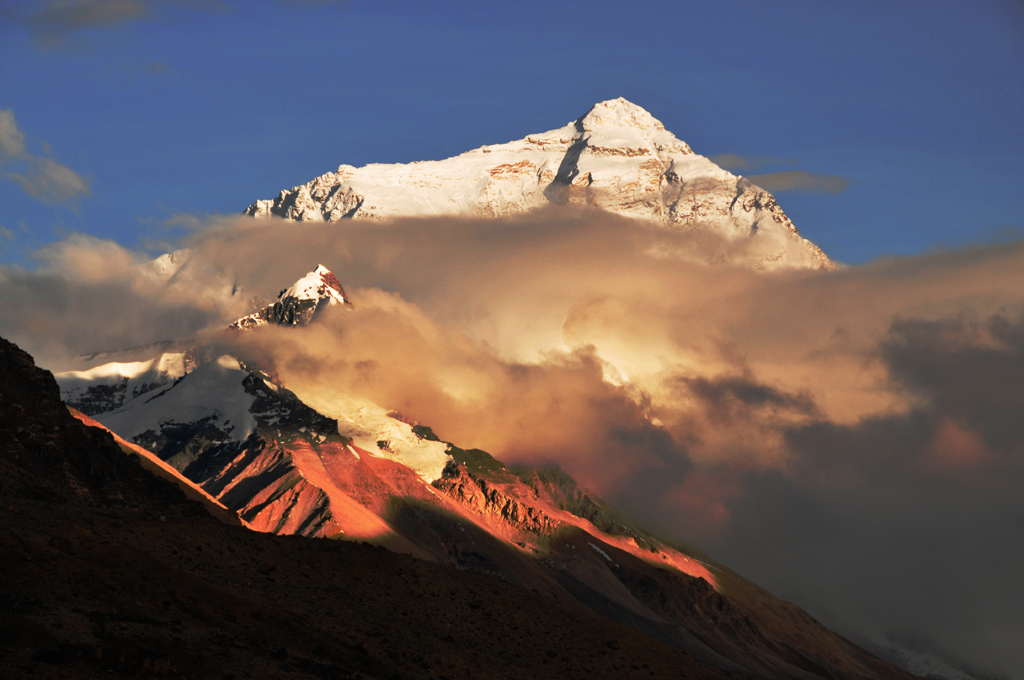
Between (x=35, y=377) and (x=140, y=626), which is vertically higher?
(x=35, y=377)

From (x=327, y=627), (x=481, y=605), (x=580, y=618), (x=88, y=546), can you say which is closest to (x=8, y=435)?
(x=88, y=546)

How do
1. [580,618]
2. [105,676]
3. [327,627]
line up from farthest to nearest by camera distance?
[580,618] < [327,627] < [105,676]

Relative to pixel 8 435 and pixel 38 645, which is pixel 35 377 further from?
pixel 38 645

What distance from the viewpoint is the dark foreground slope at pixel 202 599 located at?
6512 cm

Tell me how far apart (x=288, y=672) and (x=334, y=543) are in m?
32.8

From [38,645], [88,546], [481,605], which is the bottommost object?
[38,645]

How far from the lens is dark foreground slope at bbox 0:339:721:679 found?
2564 inches

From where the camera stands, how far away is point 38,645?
60.0 metres

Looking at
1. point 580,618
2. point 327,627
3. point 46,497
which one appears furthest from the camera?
point 580,618

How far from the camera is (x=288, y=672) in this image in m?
69.0

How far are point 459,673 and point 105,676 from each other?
30136 millimetres

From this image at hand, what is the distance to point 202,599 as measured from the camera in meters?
75.9

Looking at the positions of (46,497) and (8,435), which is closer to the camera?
(46,497)

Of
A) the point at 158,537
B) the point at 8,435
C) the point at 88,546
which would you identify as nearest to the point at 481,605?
the point at 158,537
